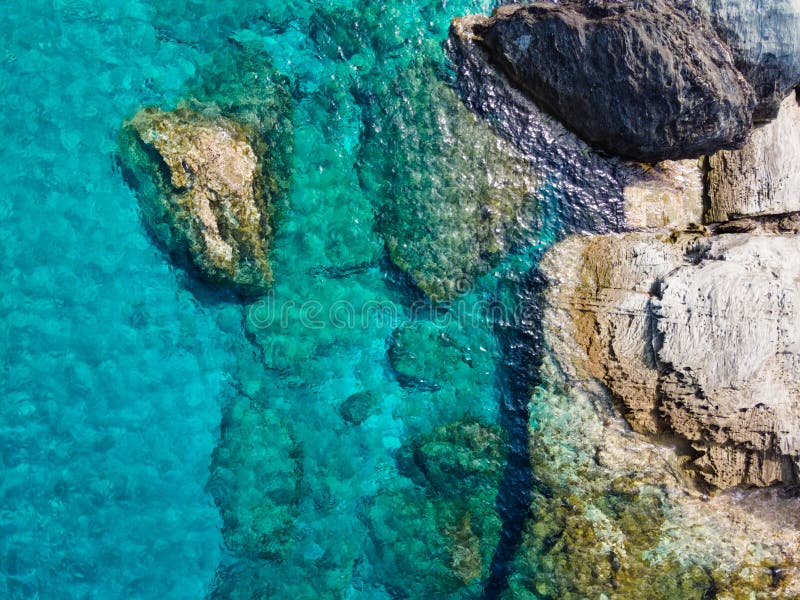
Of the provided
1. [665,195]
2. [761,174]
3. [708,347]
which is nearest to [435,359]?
[708,347]

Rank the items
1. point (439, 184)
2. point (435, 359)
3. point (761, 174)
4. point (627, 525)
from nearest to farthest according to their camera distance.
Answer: point (627, 525) → point (435, 359) → point (439, 184) → point (761, 174)

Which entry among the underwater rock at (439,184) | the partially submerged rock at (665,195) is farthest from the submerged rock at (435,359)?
the partially submerged rock at (665,195)

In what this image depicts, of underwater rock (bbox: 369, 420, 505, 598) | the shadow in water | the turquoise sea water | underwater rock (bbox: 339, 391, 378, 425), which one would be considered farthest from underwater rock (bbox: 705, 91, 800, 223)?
underwater rock (bbox: 339, 391, 378, 425)

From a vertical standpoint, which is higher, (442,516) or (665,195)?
Answer: (665,195)

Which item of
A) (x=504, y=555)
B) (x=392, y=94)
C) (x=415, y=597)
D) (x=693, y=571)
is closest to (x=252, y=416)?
(x=415, y=597)

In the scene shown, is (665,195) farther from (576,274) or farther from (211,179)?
(211,179)

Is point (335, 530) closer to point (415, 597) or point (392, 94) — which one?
point (415, 597)

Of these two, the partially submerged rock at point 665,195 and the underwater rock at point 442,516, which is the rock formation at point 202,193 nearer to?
the underwater rock at point 442,516
